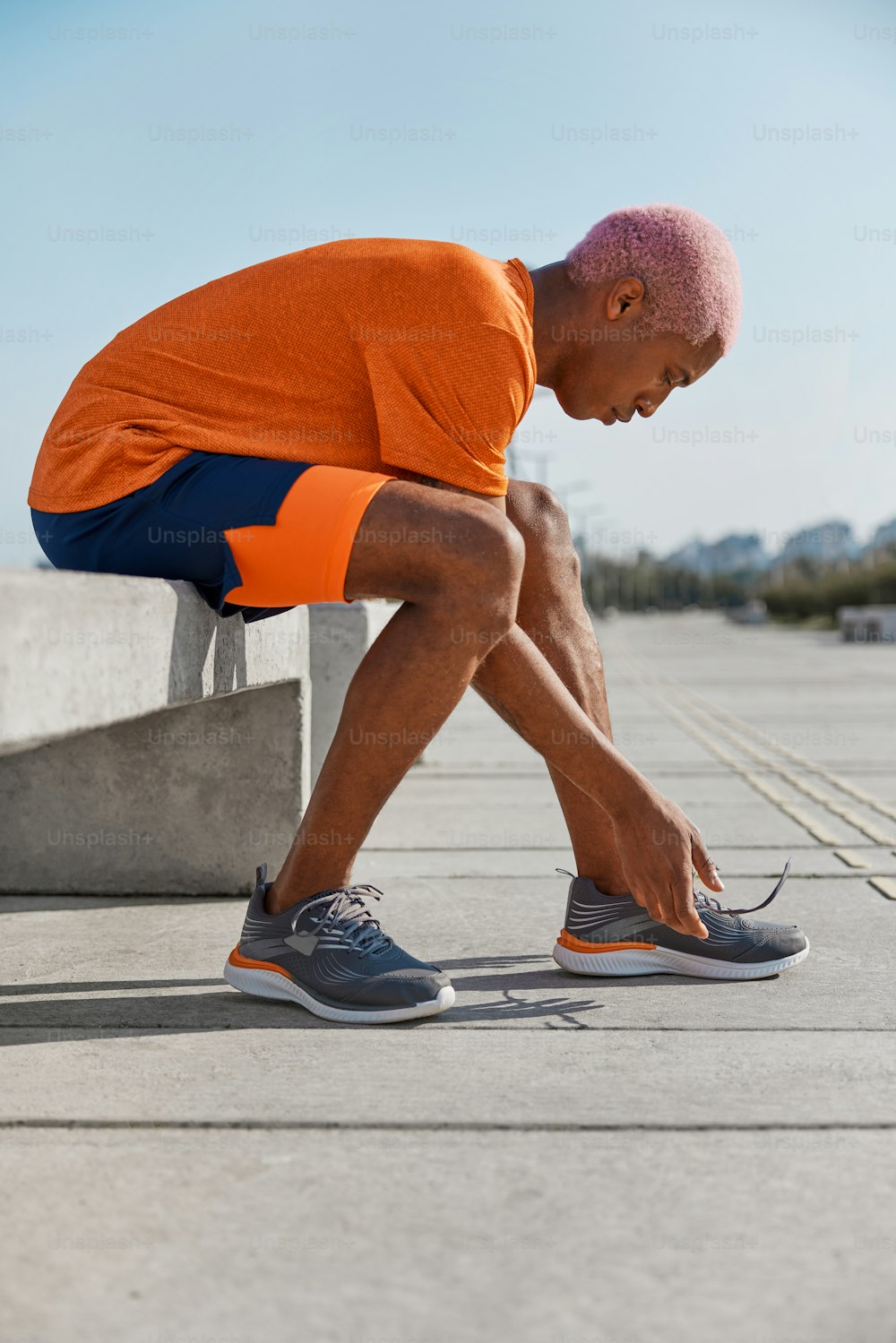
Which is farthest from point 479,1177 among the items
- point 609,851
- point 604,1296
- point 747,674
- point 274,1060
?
point 747,674

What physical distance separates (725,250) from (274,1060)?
68.7 inches

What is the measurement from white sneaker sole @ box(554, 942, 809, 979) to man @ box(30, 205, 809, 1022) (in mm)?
23

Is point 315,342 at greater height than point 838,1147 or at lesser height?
greater

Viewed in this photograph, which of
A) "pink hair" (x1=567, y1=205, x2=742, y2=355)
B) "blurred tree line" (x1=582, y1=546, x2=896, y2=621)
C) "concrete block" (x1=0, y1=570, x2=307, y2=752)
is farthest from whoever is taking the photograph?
"blurred tree line" (x1=582, y1=546, x2=896, y2=621)

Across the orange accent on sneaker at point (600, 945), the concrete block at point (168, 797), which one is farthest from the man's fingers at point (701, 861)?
the concrete block at point (168, 797)

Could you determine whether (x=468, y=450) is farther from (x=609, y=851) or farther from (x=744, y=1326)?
(x=744, y=1326)

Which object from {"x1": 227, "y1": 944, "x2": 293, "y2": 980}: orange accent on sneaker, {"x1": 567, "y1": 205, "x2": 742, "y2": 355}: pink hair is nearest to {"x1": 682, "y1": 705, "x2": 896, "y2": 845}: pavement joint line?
{"x1": 567, "y1": 205, "x2": 742, "y2": 355}: pink hair

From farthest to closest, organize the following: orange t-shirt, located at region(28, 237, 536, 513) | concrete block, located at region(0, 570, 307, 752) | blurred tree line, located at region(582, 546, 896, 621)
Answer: blurred tree line, located at region(582, 546, 896, 621) → orange t-shirt, located at region(28, 237, 536, 513) → concrete block, located at region(0, 570, 307, 752)

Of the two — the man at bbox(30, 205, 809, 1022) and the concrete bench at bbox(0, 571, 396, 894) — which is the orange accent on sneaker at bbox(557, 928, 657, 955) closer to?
the man at bbox(30, 205, 809, 1022)

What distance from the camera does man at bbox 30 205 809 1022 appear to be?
7.65 ft

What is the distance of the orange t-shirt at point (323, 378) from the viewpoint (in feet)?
7.84

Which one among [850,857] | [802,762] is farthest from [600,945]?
[802,762]

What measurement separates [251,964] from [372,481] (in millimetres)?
922

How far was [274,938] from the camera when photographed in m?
2.48
